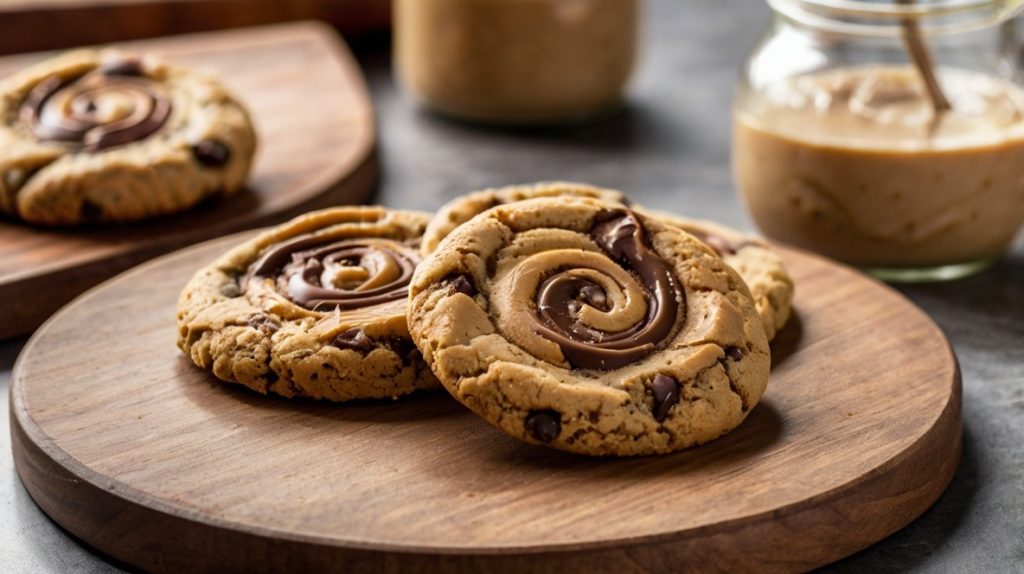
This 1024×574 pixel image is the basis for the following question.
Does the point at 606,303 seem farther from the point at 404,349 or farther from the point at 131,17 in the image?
the point at 131,17

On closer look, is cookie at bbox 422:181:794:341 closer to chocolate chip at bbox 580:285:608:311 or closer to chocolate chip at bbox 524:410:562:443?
Answer: chocolate chip at bbox 580:285:608:311

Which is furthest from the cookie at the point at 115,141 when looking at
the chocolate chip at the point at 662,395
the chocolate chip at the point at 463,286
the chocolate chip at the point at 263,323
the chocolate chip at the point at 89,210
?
the chocolate chip at the point at 662,395

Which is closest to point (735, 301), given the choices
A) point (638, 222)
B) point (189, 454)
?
point (638, 222)

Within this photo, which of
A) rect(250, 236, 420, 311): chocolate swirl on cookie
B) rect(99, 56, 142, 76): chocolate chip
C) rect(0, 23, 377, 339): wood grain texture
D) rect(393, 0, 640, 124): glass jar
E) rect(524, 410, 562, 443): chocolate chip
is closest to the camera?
rect(524, 410, 562, 443): chocolate chip

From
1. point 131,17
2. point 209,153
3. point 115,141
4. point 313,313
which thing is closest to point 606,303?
point 313,313

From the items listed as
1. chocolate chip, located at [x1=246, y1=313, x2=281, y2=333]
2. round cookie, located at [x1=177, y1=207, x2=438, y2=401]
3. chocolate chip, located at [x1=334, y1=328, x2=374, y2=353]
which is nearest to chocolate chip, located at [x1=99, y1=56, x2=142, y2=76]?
round cookie, located at [x1=177, y1=207, x2=438, y2=401]

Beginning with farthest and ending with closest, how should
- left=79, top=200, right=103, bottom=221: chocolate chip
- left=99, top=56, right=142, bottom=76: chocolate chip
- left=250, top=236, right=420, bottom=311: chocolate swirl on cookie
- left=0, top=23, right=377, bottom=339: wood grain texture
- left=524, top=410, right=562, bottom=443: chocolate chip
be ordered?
left=99, top=56, right=142, bottom=76: chocolate chip < left=79, top=200, right=103, bottom=221: chocolate chip < left=0, top=23, right=377, bottom=339: wood grain texture < left=250, top=236, right=420, bottom=311: chocolate swirl on cookie < left=524, top=410, right=562, bottom=443: chocolate chip

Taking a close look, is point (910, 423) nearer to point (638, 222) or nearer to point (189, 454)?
point (638, 222)
